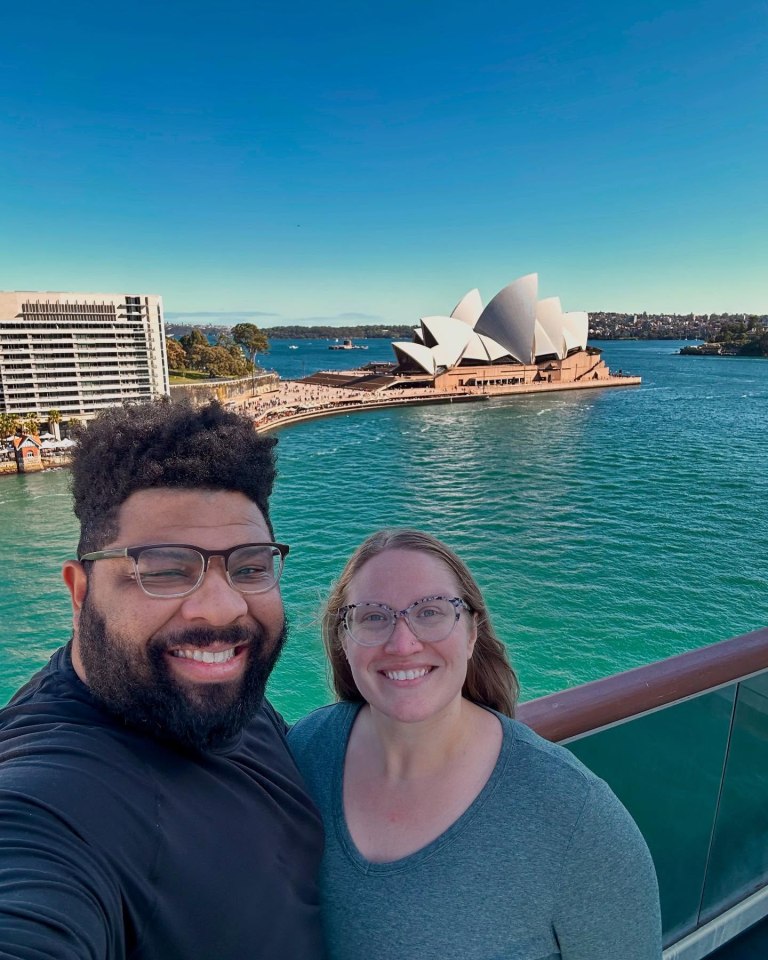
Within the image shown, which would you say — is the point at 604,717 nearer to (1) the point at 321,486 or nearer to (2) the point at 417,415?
(1) the point at 321,486

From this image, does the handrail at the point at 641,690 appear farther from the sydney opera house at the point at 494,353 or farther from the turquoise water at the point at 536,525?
the sydney opera house at the point at 494,353

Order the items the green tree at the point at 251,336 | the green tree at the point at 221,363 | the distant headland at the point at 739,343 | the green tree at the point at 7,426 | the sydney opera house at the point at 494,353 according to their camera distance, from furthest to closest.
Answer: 1. the distant headland at the point at 739,343
2. the green tree at the point at 251,336
3. the green tree at the point at 221,363
4. the sydney opera house at the point at 494,353
5. the green tree at the point at 7,426

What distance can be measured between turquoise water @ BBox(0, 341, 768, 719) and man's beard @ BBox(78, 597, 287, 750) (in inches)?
109

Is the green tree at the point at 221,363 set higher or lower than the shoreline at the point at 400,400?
higher

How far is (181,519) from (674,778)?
80 centimetres

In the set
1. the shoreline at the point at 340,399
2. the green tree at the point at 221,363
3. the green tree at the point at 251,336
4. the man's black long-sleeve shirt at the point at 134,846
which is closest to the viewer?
the man's black long-sleeve shirt at the point at 134,846

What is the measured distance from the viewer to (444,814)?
0.61 meters

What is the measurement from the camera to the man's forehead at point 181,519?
0.56 m

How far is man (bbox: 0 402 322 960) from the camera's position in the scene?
417 millimetres

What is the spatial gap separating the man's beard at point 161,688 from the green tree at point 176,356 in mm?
41424

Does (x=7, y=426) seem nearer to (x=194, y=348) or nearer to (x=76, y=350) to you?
(x=76, y=350)

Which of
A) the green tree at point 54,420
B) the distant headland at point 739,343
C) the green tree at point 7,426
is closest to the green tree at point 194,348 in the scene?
the green tree at point 54,420

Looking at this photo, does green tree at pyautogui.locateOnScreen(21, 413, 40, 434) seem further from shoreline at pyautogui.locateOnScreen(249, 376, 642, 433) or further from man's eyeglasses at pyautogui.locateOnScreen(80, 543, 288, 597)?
man's eyeglasses at pyautogui.locateOnScreen(80, 543, 288, 597)

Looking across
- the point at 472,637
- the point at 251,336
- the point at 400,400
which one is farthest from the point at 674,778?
the point at 251,336
